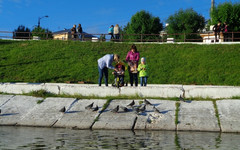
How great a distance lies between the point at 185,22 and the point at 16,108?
47723 millimetres

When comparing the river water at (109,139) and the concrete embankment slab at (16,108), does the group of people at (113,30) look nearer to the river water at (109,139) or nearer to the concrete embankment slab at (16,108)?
the concrete embankment slab at (16,108)

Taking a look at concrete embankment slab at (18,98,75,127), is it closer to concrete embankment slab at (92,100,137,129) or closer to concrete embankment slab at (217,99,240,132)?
concrete embankment slab at (92,100,137,129)

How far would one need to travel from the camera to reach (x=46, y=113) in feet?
27.4

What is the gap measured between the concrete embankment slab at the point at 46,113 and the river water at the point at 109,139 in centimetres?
44

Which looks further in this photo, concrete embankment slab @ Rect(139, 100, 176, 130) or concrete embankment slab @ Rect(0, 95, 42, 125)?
concrete embankment slab @ Rect(0, 95, 42, 125)

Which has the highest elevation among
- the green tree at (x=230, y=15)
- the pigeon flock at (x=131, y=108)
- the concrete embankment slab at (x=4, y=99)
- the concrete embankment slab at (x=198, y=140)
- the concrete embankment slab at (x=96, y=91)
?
the green tree at (x=230, y=15)

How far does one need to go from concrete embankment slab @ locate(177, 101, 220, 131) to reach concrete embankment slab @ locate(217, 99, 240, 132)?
0.54 feet

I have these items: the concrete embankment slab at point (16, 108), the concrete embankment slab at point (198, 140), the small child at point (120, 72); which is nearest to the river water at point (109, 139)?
the concrete embankment slab at point (198, 140)

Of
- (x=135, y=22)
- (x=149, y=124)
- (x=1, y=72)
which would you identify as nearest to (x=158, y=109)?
(x=149, y=124)

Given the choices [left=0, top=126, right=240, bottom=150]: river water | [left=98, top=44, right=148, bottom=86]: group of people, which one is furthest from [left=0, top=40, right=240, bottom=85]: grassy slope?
[left=0, top=126, right=240, bottom=150]: river water

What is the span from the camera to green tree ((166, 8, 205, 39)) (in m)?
53.6

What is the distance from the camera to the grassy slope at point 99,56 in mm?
19144

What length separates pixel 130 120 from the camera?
768 centimetres

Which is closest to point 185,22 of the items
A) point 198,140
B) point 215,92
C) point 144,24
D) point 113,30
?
point 144,24
